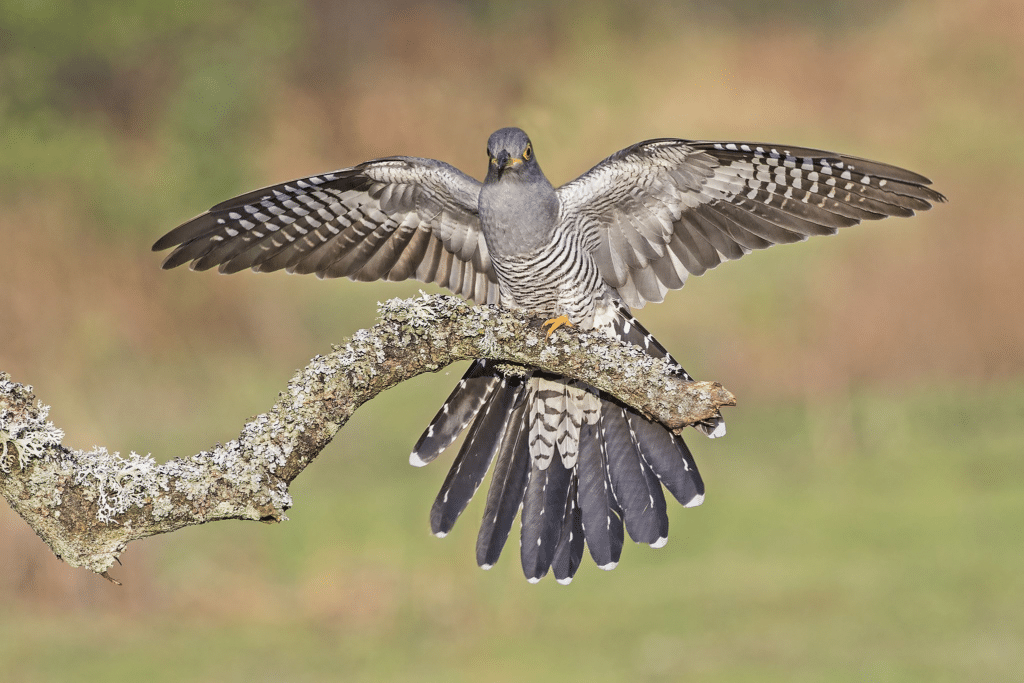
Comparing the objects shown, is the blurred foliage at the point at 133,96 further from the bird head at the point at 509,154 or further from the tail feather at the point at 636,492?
the tail feather at the point at 636,492

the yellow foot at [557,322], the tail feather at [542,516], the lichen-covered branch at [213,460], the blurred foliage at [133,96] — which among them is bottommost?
the lichen-covered branch at [213,460]

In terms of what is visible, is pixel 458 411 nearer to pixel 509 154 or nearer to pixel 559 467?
pixel 559 467

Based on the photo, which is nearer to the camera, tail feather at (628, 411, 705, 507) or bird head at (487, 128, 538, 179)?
bird head at (487, 128, 538, 179)

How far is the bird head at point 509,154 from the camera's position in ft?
7.47

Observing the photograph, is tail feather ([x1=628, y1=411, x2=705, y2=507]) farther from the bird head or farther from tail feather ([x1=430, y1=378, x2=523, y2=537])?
the bird head

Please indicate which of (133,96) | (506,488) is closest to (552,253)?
(506,488)

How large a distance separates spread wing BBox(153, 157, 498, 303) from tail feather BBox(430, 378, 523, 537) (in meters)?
0.31

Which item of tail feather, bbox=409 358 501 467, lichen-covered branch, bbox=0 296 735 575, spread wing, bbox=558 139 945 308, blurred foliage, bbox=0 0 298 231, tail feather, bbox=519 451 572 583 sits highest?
blurred foliage, bbox=0 0 298 231

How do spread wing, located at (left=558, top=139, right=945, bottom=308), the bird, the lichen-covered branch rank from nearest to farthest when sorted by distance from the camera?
the lichen-covered branch → spread wing, located at (left=558, top=139, right=945, bottom=308) → the bird

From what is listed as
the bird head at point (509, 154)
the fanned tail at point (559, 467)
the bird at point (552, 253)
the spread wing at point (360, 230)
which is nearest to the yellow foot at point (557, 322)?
the bird at point (552, 253)

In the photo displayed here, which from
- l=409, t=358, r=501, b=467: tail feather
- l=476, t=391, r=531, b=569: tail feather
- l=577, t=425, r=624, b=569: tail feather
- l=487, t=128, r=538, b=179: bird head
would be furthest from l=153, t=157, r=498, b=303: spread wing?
l=577, t=425, r=624, b=569: tail feather

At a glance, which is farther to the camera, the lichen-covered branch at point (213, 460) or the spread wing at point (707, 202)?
the spread wing at point (707, 202)

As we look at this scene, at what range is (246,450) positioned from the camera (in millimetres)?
1700

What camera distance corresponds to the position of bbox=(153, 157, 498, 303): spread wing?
2.34m
